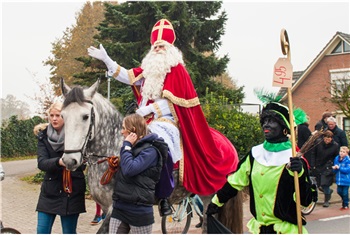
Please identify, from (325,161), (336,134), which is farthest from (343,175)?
(336,134)

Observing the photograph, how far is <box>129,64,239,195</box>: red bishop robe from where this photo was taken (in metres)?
5.57

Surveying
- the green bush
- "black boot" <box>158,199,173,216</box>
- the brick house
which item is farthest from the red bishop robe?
the brick house

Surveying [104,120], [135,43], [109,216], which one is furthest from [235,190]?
[135,43]

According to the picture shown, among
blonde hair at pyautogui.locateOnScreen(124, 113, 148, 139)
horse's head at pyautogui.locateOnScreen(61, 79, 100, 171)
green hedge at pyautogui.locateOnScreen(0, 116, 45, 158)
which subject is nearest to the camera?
blonde hair at pyautogui.locateOnScreen(124, 113, 148, 139)

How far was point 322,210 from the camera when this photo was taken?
34.4 ft

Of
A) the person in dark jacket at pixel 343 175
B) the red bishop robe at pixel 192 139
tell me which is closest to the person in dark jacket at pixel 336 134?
the person in dark jacket at pixel 343 175

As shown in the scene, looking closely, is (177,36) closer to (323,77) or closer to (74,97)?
(74,97)

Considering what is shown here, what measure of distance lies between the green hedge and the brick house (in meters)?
17.6

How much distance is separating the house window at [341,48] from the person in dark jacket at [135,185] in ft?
98.2

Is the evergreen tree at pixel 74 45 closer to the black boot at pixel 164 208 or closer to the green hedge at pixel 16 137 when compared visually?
the green hedge at pixel 16 137

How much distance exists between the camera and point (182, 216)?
7.49 m

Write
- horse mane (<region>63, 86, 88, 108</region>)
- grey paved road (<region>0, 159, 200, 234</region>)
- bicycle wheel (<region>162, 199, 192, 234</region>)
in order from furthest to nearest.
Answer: grey paved road (<region>0, 159, 200, 234</region>), bicycle wheel (<region>162, 199, 192, 234</region>), horse mane (<region>63, 86, 88, 108</region>)

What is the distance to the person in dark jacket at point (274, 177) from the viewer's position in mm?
3771

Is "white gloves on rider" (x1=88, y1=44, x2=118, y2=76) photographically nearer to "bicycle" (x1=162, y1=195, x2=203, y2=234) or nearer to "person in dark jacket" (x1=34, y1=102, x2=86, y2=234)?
"person in dark jacket" (x1=34, y1=102, x2=86, y2=234)
